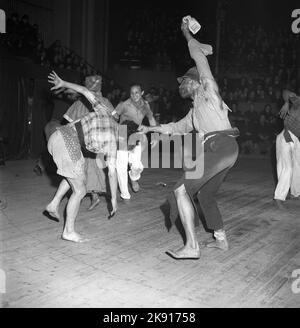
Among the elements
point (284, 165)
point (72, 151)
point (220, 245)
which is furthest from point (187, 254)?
point (284, 165)

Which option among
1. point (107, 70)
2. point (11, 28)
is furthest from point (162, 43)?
point (11, 28)

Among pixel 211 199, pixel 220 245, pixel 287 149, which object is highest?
pixel 287 149

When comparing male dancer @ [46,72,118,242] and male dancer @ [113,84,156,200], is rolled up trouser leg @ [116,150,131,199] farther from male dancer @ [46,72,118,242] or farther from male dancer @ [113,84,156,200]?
male dancer @ [46,72,118,242]

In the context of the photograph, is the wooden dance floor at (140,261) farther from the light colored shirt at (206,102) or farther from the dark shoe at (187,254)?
the light colored shirt at (206,102)

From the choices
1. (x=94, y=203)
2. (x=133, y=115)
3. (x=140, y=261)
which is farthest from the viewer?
(x=133, y=115)

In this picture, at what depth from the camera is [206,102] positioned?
12.4 ft

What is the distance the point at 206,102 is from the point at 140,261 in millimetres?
1534

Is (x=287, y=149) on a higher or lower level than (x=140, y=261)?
higher

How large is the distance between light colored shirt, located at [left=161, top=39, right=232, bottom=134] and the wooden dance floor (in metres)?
1.22

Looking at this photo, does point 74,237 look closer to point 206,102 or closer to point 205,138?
point 205,138

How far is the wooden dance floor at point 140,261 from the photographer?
2.88 m

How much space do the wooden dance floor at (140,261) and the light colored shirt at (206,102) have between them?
1219mm

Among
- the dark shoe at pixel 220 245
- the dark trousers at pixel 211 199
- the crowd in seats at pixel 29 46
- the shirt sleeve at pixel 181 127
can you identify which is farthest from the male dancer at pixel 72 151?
the crowd in seats at pixel 29 46

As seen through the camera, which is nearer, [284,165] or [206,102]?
[206,102]
